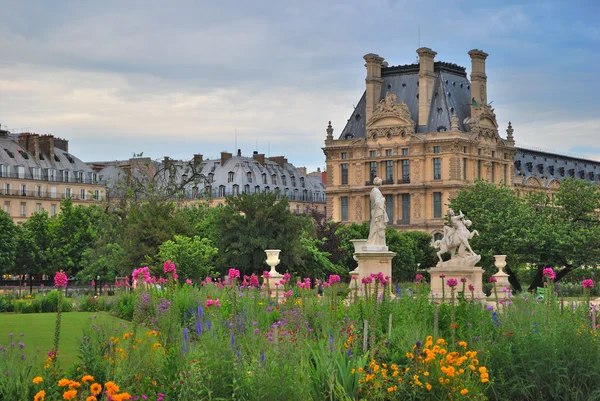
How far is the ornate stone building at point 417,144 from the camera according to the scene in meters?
101

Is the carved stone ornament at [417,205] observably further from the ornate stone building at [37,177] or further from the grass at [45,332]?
the grass at [45,332]

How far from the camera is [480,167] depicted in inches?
4065

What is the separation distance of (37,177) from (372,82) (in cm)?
3149

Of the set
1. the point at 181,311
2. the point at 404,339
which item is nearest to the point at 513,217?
the point at 181,311

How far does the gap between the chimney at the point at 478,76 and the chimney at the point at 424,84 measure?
400 cm

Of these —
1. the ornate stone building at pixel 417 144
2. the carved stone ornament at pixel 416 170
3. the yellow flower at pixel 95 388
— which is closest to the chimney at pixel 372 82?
the ornate stone building at pixel 417 144

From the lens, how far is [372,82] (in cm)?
10525

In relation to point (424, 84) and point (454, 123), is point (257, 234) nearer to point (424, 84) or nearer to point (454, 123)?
point (454, 123)

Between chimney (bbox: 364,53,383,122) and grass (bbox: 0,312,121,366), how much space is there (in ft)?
254

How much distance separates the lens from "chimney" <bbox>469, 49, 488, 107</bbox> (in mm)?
103812

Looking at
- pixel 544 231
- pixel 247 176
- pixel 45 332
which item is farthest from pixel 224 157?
pixel 45 332

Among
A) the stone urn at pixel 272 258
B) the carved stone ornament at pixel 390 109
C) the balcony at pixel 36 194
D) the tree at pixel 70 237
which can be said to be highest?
the carved stone ornament at pixel 390 109

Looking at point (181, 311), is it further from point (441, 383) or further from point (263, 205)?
point (263, 205)

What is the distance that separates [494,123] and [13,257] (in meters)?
51.6
